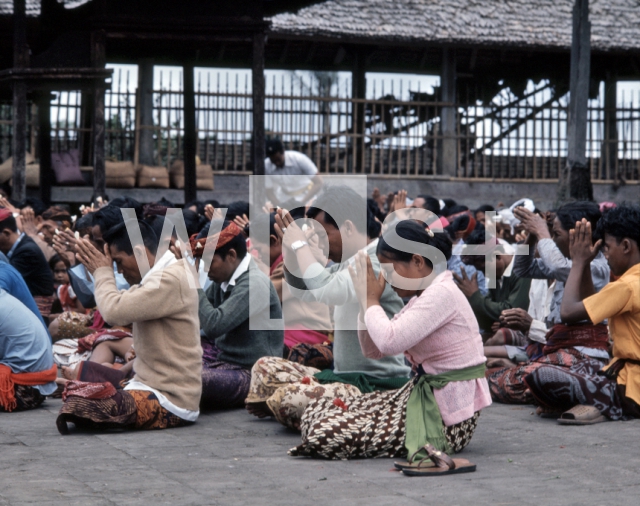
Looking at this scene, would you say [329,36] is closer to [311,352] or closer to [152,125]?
[152,125]

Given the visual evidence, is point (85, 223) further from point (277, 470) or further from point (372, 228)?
point (277, 470)

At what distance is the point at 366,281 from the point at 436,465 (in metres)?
0.97

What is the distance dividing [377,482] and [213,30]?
25.3ft

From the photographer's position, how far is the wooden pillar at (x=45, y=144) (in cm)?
1291

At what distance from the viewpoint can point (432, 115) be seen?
1591cm

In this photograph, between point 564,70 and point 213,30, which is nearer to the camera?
point 213,30

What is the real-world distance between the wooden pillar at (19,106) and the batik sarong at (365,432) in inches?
281

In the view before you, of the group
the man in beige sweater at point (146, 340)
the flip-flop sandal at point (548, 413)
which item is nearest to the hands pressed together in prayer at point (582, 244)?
the flip-flop sandal at point (548, 413)

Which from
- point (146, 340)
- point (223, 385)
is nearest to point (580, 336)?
point (223, 385)


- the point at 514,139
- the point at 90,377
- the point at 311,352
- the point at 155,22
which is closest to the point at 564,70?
the point at 514,139

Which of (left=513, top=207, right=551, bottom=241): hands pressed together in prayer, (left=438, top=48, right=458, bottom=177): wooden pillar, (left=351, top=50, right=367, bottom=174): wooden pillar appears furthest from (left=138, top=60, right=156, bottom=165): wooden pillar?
(left=513, top=207, right=551, bottom=241): hands pressed together in prayer

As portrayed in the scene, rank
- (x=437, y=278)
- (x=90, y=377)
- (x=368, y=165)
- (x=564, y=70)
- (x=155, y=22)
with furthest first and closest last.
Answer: (x=564, y=70), (x=368, y=165), (x=155, y=22), (x=90, y=377), (x=437, y=278)

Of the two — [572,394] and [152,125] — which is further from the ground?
[152,125]

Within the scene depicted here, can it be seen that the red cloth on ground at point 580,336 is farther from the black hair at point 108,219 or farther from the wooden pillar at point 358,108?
the wooden pillar at point 358,108
